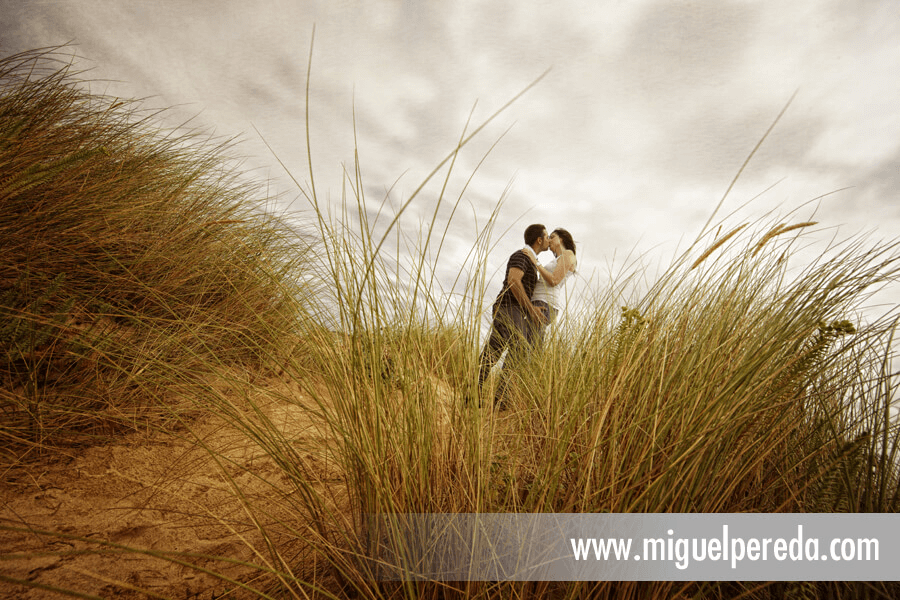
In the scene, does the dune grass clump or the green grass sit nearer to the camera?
the green grass

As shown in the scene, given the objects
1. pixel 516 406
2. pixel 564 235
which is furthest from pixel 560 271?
pixel 516 406

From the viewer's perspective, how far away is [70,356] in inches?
73.5

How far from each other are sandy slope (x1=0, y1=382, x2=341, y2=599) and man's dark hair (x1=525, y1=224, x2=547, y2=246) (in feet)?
11.7

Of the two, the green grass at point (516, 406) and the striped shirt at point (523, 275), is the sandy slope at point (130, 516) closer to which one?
the green grass at point (516, 406)

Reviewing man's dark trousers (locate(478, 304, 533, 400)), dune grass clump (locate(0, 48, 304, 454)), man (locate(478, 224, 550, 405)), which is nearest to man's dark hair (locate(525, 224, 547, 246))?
man (locate(478, 224, 550, 405))

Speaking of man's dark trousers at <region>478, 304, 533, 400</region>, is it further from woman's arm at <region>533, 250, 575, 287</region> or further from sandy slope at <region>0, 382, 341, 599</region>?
sandy slope at <region>0, 382, 341, 599</region>

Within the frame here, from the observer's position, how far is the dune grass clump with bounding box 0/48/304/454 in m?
1.71

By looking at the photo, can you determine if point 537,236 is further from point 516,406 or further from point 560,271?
point 516,406

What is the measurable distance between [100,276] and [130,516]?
134 centimetres

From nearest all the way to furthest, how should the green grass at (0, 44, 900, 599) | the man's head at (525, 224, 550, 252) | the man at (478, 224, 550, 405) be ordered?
the green grass at (0, 44, 900, 599)
the man at (478, 224, 550, 405)
the man's head at (525, 224, 550, 252)

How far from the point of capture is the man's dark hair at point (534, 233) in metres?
4.72

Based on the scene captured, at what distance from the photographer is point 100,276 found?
217cm

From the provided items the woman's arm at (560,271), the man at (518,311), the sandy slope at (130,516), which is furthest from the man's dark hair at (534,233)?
the sandy slope at (130,516)

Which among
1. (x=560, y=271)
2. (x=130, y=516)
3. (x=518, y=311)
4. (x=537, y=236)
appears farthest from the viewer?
(x=537, y=236)
